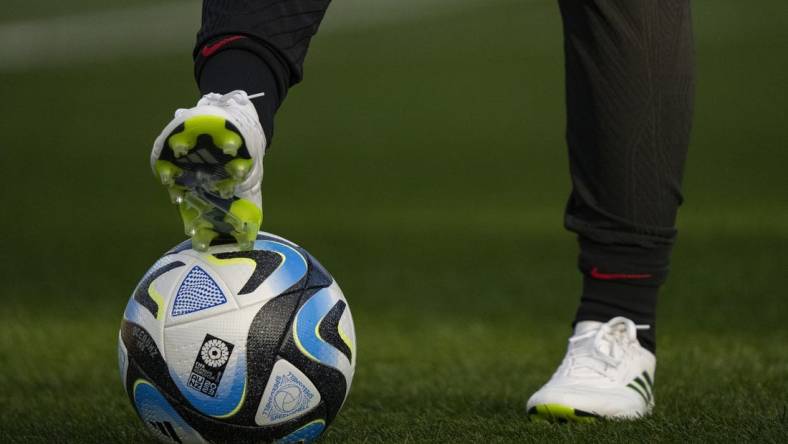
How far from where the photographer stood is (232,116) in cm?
204

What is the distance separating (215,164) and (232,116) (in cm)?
8

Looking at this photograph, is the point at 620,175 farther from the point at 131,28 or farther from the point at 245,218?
the point at 131,28

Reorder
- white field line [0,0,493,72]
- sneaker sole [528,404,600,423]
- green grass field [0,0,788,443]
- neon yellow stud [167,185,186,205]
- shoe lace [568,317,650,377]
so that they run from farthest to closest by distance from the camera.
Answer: white field line [0,0,493,72] → green grass field [0,0,788,443] → shoe lace [568,317,650,377] → sneaker sole [528,404,600,423] → neon yellow stud [167,185,186,205]

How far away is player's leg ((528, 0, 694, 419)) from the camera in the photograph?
263cm

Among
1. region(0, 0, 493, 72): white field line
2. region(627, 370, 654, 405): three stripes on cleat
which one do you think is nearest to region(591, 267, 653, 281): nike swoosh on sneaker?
region(627, 370, 654, 405): three stripes on cleat

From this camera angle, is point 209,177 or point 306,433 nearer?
point 209,177

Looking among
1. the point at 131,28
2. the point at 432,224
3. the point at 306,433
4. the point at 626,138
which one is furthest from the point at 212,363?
the point at 131,28

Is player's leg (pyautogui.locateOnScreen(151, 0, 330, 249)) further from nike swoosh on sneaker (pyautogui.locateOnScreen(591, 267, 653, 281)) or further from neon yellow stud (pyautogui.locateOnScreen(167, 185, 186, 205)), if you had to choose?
nike swoosh on sneaker (pyautogui.locateOnScreen(591, 267, 653, 281))

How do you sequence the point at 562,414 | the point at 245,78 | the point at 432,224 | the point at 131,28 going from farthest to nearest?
the point at 131,28
the point at 432,224
the point at 562,414
the point at 245,78

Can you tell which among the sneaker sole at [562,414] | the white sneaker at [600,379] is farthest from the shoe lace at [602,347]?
the sneaker sole at [562,414]

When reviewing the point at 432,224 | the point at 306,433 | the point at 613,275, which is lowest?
the point at 432,224

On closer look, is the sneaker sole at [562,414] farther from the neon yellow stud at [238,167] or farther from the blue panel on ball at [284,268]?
the neon yellow stud at [238,167]

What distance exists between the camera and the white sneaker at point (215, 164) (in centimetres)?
200

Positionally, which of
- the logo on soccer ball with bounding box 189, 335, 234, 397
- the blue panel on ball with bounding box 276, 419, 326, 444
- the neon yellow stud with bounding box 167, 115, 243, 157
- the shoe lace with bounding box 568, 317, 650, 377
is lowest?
the shoe lace with bounding box 568, 317, 650, 377
